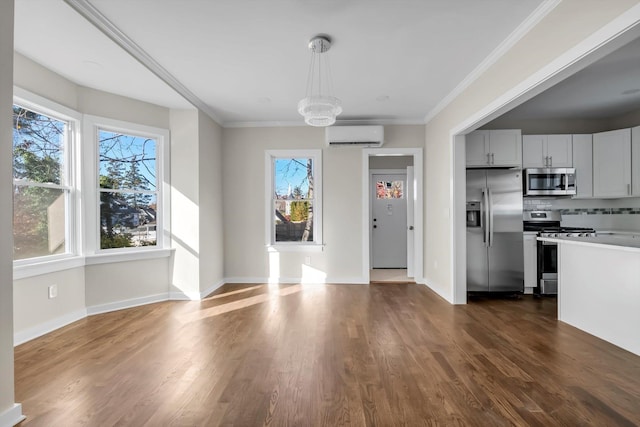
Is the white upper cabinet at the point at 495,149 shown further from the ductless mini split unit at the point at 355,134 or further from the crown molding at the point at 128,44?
the crown molding at the point at 128,44

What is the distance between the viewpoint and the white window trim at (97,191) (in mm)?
3531

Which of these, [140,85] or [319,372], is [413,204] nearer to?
[319,372]

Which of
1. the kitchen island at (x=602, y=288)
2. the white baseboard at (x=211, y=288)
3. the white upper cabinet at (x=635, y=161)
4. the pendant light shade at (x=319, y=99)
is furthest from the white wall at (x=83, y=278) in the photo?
the white upper cabinet at (x=635, y=161)

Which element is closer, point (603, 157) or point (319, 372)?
point (319, 372)

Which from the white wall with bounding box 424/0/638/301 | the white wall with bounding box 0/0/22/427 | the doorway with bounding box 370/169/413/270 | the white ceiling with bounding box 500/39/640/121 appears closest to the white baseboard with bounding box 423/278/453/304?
the white wall with bounding box 424/0/638/301

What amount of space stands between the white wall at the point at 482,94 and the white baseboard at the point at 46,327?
4446mm

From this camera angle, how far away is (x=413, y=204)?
550 cm

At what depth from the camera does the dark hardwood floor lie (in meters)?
1.80

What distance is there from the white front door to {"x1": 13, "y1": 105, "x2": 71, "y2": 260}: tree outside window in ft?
17.0

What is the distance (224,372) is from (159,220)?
263 cm

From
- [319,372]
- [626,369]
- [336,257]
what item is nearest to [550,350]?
[626,369]

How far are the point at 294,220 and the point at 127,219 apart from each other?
7.89 feet

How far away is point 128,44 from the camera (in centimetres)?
270

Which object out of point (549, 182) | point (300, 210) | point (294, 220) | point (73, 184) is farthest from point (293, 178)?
point (549, 182)
